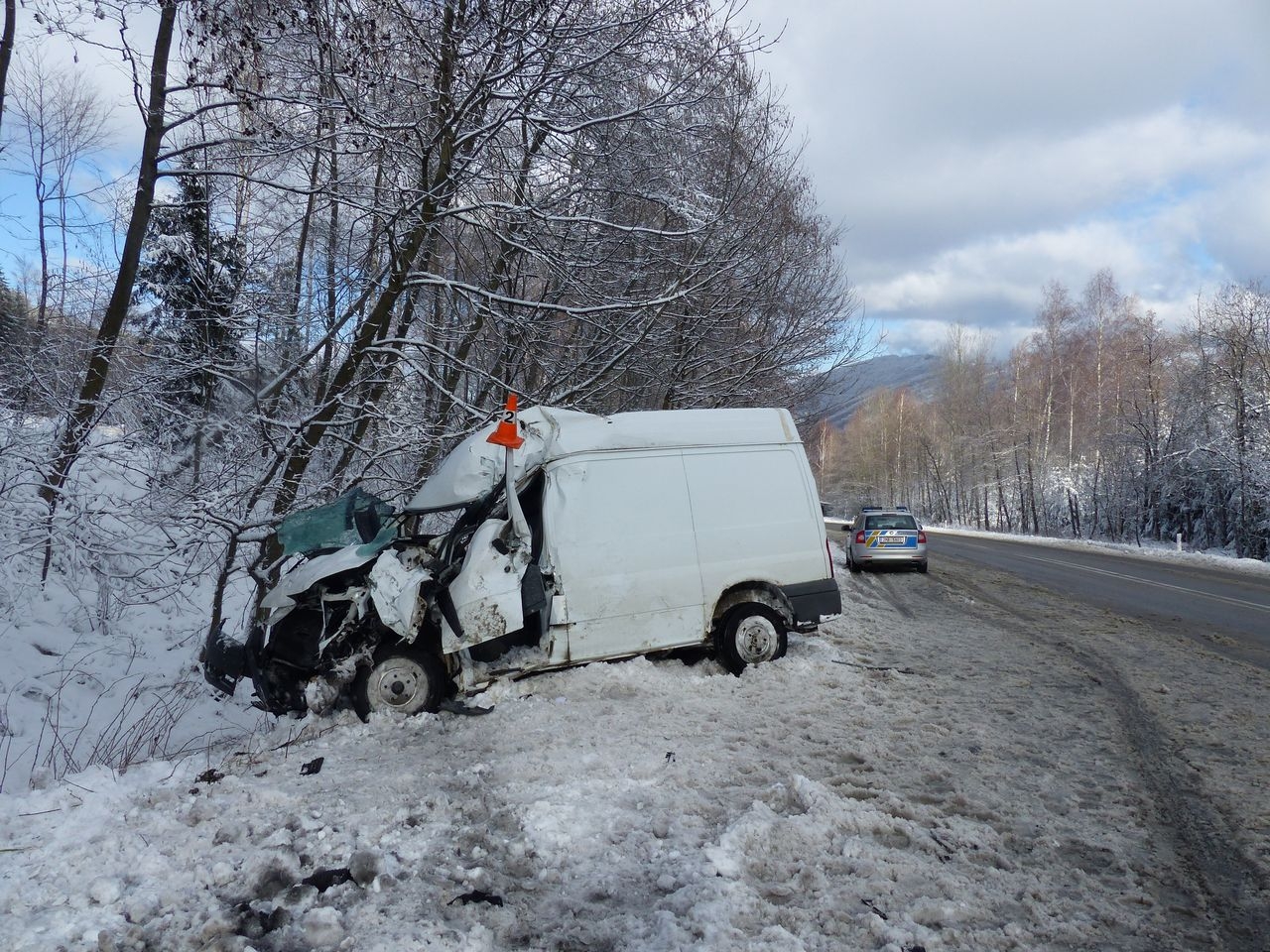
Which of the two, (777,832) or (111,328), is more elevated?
(111,328)

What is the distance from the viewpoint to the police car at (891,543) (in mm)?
18234

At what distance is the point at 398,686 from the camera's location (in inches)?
216

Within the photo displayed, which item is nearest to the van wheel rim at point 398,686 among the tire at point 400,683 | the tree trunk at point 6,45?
the tire at point 400,683

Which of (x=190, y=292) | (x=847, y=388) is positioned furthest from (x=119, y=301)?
(x=847, y=388)

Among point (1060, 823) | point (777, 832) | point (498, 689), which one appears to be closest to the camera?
point (777, 832)

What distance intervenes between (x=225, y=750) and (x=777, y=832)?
3752 mm

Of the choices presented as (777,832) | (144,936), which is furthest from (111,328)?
(777,832)

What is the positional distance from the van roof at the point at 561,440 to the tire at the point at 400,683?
124cm

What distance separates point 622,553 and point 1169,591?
13.8 metres

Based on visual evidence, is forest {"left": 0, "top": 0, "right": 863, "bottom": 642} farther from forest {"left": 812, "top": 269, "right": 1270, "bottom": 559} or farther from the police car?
forest {"left": 812, "top": 269, "right": 1270, "bottom": 559}

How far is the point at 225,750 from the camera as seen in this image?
5.03 metres

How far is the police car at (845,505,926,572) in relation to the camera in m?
18.2

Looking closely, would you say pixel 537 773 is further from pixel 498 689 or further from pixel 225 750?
pixel 225 750

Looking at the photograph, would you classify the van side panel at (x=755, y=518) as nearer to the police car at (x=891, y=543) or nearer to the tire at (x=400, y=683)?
the tire at (x=400, y=683)
